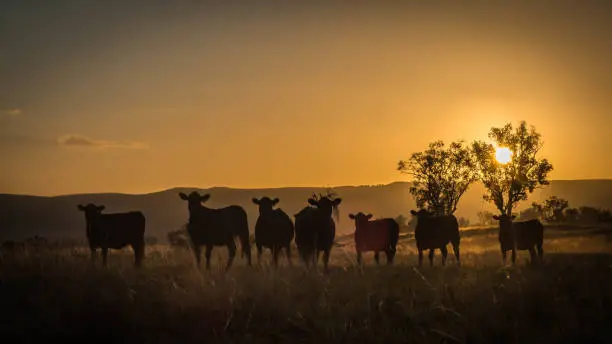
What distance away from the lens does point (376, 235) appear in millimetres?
22906

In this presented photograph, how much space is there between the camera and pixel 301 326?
826 cm

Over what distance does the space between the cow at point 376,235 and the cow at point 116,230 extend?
8.17 metres

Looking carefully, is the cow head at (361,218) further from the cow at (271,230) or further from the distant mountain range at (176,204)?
the distant mountain range at (176,204)

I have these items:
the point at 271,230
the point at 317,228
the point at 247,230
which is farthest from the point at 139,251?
the point at 317,228

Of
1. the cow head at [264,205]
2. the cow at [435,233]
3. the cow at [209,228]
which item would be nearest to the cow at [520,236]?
the cow at [435,233]

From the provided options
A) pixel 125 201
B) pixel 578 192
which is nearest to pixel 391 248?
pixel 125 201

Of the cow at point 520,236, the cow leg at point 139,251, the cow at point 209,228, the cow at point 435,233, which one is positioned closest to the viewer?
the cow leg at point 139,251

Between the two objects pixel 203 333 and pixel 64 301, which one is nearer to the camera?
pixel 203 333

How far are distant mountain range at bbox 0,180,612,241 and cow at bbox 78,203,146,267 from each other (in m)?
79.3

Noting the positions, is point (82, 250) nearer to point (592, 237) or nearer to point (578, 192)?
point (592, 237)

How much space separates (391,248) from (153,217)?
11200 centimetres

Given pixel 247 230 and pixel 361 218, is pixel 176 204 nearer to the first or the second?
pixel 361 218

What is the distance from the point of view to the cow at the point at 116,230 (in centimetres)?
1844

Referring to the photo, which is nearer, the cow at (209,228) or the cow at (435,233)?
the cow at (209,228)
